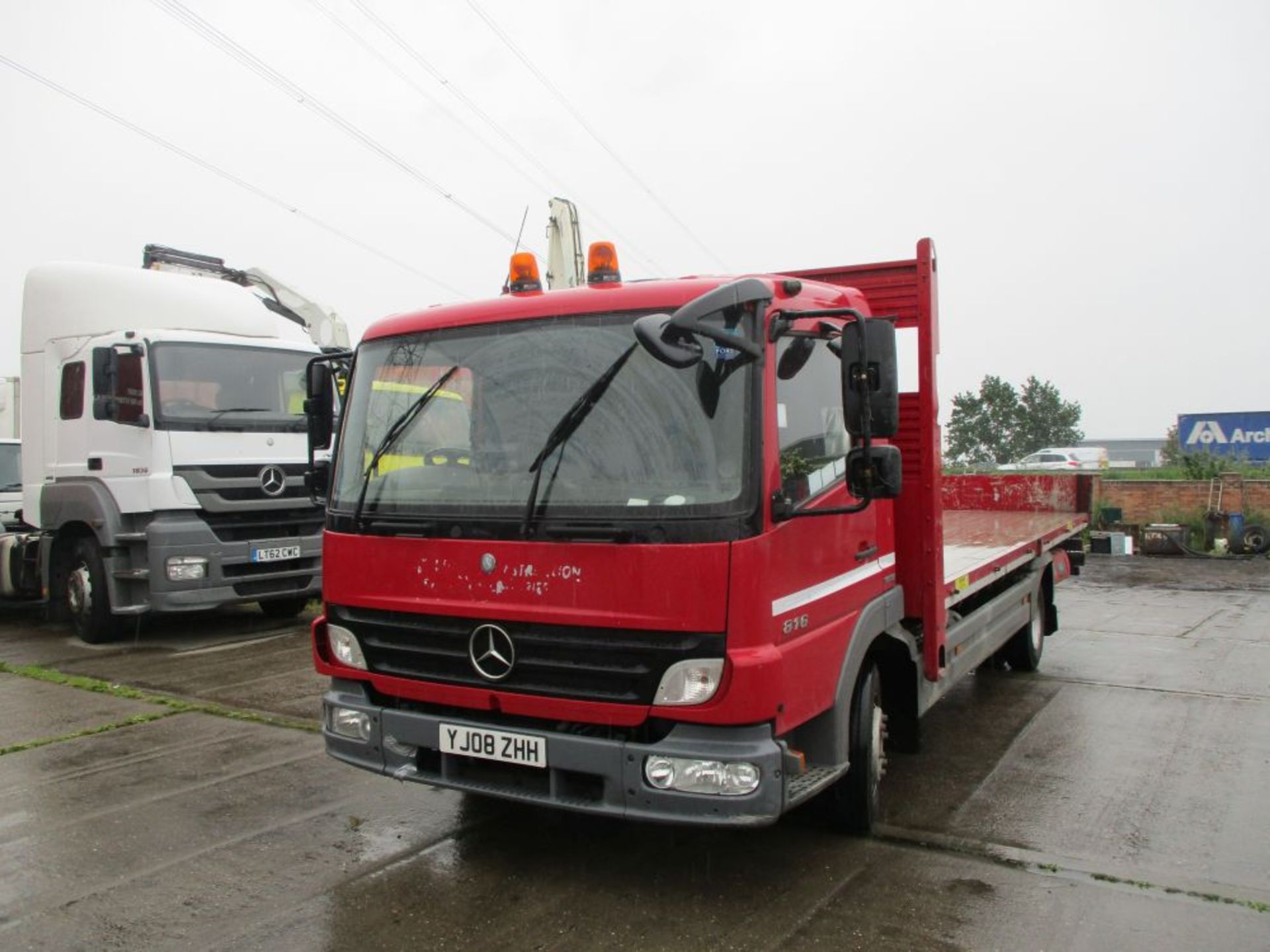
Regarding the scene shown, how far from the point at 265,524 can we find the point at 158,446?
1154 mm

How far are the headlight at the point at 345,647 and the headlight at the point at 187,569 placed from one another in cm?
498

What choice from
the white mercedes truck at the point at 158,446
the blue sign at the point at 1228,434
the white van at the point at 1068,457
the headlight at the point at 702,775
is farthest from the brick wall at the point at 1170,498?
the headlight at the point at 702,775

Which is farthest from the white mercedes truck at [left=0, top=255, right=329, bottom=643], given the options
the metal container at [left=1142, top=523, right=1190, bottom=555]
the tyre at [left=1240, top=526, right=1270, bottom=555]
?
the tyre at [left=1240, top=526, right=1270, bottom=555]

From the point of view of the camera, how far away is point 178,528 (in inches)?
334

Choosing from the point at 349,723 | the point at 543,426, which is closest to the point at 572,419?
the point at 543,426

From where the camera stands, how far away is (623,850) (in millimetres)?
4184

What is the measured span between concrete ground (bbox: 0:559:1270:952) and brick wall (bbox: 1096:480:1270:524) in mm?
13659

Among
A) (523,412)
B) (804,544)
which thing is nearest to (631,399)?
(523,412)

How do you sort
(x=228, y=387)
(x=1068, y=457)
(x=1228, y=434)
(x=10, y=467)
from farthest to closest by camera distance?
(x=1068, y=457)
(x=1228, y=434)
(x=10, y=467)
(x=228, y=387)

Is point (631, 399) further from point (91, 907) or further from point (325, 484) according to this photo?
point (91, 907)

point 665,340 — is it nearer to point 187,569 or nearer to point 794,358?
point 794,358

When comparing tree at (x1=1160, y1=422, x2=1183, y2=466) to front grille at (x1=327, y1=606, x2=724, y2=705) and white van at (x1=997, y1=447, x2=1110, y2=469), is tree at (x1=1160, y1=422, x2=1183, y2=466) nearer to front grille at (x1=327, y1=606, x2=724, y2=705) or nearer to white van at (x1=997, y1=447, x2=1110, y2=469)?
white van at (x1=997, y1=447, x2=1110, y2=469)

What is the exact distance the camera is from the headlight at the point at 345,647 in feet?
13.3

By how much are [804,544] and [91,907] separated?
299cm
